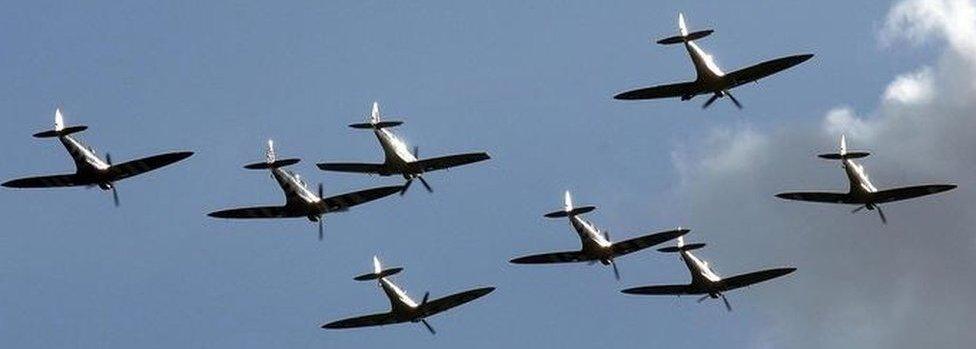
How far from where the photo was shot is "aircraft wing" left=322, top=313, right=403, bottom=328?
14925 cm

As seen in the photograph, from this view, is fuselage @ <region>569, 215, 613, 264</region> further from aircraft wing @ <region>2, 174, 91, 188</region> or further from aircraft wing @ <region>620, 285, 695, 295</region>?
aircraft wing @ <region>2, 174, 91, 188</region>

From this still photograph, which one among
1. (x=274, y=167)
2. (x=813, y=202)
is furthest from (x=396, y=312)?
(x=813, y=202)

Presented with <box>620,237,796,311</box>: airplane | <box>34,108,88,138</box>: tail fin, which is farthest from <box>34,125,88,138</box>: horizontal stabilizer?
<box>620,237,796,311</box>: airplane

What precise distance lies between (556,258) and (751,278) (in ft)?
46.1

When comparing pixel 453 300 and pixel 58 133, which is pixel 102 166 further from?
pixel 453 300

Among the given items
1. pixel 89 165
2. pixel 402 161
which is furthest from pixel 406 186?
pixel 89 165

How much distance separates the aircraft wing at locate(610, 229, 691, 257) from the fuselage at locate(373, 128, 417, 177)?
15221 mm

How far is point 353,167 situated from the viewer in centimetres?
14338

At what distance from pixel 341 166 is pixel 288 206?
1057cm

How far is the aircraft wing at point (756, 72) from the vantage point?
129500 mm

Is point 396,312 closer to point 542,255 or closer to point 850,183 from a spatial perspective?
point 542,255

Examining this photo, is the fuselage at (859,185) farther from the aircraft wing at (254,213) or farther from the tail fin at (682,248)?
the aircraft wing at (254,213)

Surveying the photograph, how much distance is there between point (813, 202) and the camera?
5842 inches

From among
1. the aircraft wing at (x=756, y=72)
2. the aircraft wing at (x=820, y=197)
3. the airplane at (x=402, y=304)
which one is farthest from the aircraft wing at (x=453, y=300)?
the aircraft wing at (x=756, y=72)
